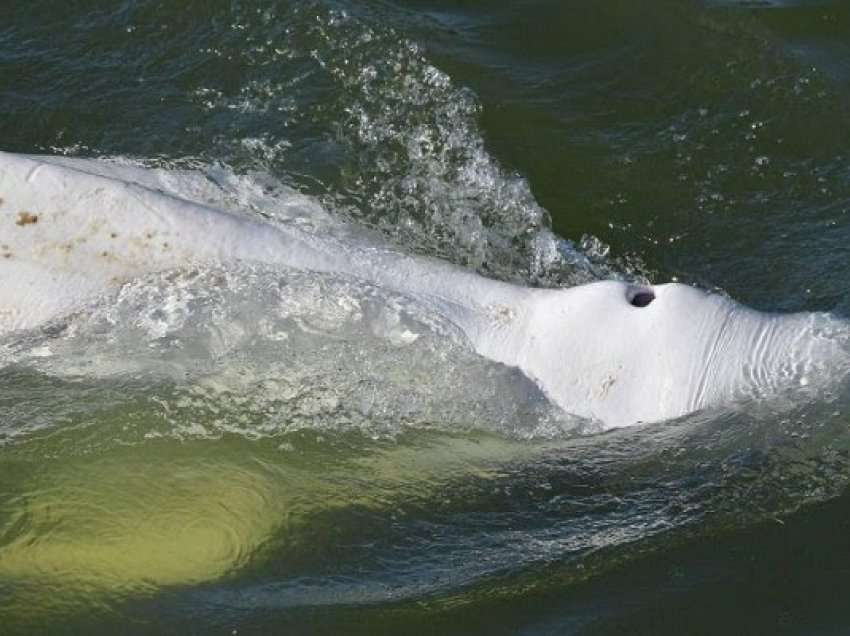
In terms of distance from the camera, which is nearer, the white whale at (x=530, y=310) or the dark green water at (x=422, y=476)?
the dark green water at (x=422, y=476)

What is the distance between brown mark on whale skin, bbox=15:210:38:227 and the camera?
4328mm

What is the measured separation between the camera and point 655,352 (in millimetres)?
4266

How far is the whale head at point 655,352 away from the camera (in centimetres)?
428

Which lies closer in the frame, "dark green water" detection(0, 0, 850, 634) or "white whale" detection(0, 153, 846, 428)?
"dark green water" detection(0, 0, 850, 634)

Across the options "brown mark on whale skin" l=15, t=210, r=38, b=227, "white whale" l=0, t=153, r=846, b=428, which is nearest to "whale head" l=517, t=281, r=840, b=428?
"white whale" l=0, t=153, r=846, b=428

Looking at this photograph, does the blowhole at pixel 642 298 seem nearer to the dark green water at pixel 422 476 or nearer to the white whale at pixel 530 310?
the white whale at pixel 530 310

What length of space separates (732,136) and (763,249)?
32.5 inches

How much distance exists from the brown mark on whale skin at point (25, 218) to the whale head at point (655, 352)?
1566 millimetres

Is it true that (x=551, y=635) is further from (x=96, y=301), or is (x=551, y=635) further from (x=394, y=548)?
(x=96, y=301)

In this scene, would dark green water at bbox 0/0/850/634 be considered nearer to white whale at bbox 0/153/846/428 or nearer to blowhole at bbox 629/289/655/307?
white whale at bbox 0/153/846/428

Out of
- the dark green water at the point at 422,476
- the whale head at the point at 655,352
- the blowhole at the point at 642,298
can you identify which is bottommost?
the dark green water at the point at 422,476

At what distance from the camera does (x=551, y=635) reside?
156 inches

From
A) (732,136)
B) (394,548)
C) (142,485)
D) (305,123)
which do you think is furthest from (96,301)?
(732,136)

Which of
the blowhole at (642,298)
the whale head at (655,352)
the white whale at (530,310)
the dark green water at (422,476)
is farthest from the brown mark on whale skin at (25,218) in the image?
the blowhole at (642,298)
